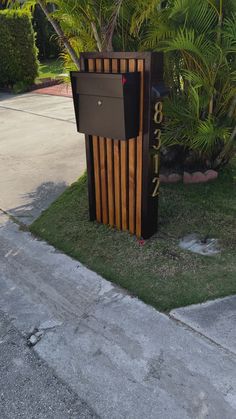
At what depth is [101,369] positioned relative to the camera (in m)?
2.14

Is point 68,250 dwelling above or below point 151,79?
below

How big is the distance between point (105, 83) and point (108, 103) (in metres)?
0.14

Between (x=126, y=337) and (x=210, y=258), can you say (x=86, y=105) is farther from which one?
(x=126, y=337)

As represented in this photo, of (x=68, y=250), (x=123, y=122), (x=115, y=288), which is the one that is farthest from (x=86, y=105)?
(x=115, y=288)

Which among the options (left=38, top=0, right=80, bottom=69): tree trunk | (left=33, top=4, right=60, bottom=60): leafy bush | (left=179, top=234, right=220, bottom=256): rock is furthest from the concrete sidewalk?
(left=33, top=4, right=60, bottom=60): leafy bush

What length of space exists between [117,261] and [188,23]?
215 centimetres

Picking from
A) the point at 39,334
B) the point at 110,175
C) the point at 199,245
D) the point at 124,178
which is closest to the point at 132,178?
the point at 124,178

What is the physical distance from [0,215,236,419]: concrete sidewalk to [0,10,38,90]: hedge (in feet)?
31.5

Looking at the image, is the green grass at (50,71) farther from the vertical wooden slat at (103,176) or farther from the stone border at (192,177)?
the vertical wooden slat at (103,176)

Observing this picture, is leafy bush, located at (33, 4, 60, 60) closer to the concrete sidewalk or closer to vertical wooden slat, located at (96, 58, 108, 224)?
vertical wooden slat, located at (96, 58, 108, 224)

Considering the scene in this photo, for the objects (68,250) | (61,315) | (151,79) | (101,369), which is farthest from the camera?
(68,250)

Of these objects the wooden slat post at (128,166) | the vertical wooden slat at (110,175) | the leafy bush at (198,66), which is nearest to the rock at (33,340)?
the wooden slat post at (128,166)

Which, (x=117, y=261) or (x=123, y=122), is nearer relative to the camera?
(x=123, y=122)

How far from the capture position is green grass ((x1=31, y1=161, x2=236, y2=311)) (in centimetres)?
270
